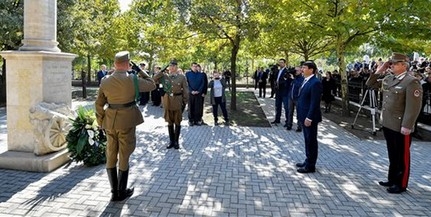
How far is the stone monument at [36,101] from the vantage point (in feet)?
19.8

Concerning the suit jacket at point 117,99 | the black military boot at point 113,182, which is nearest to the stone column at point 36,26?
the suit jacket at point 117,99

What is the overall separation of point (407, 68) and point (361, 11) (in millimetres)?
5647

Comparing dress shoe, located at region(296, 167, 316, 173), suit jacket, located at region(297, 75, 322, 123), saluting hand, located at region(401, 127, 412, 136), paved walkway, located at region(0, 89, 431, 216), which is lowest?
paved walkway, located at region(0, 89, 431, 216)

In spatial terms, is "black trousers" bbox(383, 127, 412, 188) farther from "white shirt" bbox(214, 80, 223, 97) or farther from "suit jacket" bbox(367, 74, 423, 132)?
"white shirt" bbox(214, 80, 223, 97)

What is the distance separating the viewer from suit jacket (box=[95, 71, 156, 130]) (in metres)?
4.75

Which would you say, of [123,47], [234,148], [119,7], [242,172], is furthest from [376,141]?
[119,7]

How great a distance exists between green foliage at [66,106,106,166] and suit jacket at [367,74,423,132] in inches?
180

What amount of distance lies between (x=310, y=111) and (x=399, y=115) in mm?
1301

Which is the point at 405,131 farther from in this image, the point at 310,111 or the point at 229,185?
the point at 229,185

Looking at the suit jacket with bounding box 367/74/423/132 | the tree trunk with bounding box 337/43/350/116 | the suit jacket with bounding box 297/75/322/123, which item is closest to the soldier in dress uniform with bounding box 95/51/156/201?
the suit jacket with bounding box 297/75/322/123

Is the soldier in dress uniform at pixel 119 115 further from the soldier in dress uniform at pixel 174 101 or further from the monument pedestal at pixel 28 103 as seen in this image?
the soldier in dress uniform at pixel 174 101

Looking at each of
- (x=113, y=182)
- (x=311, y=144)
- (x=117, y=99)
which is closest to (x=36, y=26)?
(x=117, y=99)

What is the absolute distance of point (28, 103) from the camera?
20.3 ft

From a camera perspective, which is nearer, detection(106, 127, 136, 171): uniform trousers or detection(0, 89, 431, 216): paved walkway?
detection(0, 89, 431, 216): paved walkway
